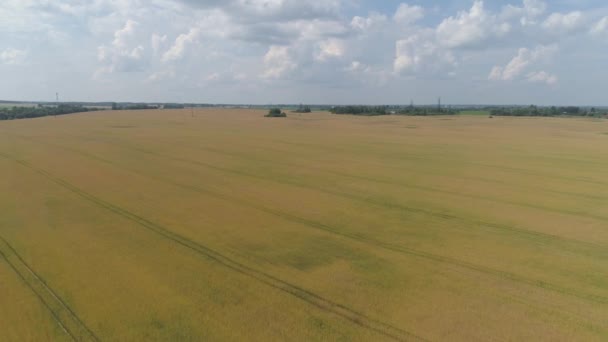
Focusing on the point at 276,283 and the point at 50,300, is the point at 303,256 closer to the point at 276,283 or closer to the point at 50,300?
the point at 276,283

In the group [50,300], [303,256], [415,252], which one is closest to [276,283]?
[303,256]

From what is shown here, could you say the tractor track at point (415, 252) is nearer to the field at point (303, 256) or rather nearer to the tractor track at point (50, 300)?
the field at point (303, 256)

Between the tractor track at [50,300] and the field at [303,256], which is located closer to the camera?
the tractor track at [50,300]

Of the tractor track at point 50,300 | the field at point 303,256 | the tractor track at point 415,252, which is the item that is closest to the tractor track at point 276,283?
the field at point 303,256

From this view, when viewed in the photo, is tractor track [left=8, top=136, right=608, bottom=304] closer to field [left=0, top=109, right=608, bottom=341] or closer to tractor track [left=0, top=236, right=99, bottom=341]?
field [left=0, top=109, right=608, bottom=341]

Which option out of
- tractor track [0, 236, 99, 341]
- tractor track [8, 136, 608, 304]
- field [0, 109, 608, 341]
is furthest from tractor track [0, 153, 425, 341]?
tractor track [8, 136, 608, 304]

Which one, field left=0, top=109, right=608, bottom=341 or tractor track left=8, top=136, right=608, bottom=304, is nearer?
field left=0, top=109, right=608, bottom=341

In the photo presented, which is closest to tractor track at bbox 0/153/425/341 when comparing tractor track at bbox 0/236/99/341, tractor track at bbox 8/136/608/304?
tractor track at bbox 0/236/99/341

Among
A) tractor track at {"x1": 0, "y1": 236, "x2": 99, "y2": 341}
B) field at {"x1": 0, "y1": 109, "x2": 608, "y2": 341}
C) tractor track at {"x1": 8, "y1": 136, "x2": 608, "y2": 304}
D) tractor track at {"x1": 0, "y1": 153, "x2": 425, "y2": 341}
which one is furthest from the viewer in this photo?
tractor track at {"x1": 8, "y1": 136, "x2": 608, "y2": 304}

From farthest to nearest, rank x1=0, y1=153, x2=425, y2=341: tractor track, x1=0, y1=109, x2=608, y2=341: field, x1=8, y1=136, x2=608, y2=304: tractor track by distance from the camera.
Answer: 1. x1=8, y1=136, x2=608, y2=304: tractor track
2. x1=0, y1=109, x2=608, y2=341: field
3. x1=0, y1=153, x2=425, y2=341: tractor track

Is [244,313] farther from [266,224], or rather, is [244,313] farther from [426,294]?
[266,224]
